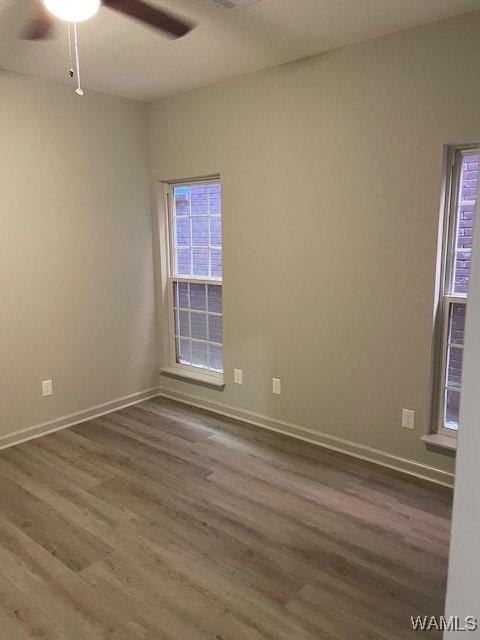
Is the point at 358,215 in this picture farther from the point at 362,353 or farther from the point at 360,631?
the point at 360,631

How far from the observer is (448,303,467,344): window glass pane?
110 inches

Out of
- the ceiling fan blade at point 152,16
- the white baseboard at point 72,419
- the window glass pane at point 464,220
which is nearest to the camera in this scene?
the ceiling fan blade at point 152,16

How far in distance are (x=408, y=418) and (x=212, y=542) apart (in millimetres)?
1413

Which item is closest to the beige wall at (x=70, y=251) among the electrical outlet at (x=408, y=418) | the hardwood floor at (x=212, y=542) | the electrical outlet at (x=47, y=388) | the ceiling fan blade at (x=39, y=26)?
the electrical outlet at (x=47, y=388)

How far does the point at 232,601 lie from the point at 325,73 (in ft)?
9.71

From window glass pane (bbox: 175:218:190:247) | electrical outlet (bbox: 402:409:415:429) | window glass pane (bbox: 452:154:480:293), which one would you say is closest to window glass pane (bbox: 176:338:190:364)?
window glass pane (bbox: 175:218:190:247)

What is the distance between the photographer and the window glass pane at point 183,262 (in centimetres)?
424

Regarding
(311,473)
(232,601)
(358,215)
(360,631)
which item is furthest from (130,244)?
(360,631)

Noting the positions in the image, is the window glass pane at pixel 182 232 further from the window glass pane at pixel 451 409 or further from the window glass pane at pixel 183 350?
the window glass pane at pixel 451 409

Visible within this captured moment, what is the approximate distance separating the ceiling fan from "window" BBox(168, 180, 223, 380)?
1398 millimetres

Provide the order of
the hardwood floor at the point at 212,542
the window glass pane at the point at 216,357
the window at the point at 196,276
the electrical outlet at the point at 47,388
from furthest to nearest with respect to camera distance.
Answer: the window glass pane at the point at 216,357 < the window at the point at 196,276 < the electrical outlet at the point at 47,388 < the hardwood floor at the point at 212,542

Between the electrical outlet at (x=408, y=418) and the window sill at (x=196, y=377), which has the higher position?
the electrical outlet at (x=408, y=418)

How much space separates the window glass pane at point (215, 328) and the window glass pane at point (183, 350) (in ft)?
1.13

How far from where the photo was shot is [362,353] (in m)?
3.13
